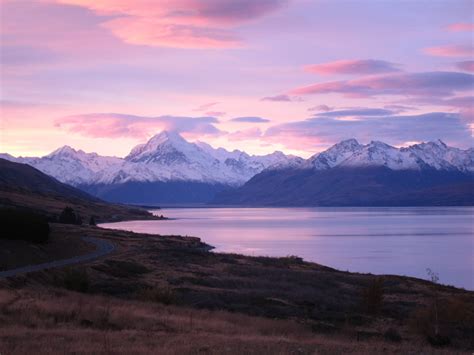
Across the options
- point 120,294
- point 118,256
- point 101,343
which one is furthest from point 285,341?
point 118,256

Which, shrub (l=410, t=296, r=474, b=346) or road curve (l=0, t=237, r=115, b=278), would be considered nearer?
shrub (l=410, t=296, r=474, b=346)

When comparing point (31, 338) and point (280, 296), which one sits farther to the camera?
point (280, 296)

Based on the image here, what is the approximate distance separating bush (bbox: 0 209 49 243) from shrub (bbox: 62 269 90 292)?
1730 centimetres

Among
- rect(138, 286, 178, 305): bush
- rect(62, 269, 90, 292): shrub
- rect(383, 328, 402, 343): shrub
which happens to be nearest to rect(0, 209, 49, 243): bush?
rect(62, 269, 90, 292): shrub

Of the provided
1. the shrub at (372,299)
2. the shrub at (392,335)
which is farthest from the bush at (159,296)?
the shrub at (392,335)

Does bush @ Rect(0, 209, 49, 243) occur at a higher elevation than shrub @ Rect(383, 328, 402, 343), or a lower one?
higher

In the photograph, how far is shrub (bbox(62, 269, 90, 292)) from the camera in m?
A: 34.7

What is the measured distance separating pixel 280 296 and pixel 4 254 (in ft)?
60.9

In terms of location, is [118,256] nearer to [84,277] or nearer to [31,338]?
[84,277]

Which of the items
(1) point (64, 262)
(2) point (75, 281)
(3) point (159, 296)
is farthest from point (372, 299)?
(1) point (64, 262)

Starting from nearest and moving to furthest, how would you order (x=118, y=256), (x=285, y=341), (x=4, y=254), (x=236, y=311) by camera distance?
1. (x=285, y=341)
2. (x=236, y=311)
3. (x=4, y=254)
4. (x=118, y=256)

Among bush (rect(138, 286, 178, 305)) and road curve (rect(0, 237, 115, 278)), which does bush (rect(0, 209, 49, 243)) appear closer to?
road curve (rect(0, 237, 115, 278))

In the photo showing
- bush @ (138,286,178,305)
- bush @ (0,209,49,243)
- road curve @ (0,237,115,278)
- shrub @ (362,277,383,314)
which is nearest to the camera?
bush @ (138,286,178,305)

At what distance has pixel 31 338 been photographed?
64.8 feet
